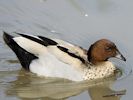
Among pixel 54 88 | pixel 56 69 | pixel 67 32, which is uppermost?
pixel 67 32

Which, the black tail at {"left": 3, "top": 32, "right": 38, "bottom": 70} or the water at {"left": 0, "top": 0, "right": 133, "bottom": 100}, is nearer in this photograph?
the water at {"left": 0, "top": 0, "right": 133, "bottom": 100}

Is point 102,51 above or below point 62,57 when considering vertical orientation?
above

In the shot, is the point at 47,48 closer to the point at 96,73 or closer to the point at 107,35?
the point at 96,73

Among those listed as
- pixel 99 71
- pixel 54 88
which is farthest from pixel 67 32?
Result: pixel 54 88

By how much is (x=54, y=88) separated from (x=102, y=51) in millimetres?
1055

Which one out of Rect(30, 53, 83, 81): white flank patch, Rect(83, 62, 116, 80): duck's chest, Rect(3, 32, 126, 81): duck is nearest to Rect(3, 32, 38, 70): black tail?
Rect(3, 32, 126, 81): duck

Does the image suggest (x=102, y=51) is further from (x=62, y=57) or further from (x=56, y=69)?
(x=56, y=69)

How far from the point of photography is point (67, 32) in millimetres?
10672

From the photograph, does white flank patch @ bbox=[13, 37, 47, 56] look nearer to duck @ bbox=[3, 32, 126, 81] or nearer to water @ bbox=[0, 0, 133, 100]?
duck @ bbox=[3, 32, 126, 81]

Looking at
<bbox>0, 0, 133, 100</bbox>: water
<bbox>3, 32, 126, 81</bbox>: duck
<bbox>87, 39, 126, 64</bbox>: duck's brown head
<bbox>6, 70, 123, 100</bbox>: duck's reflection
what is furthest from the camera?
<bbox>87, 39, 126, 64</bbox>: duck's brown head

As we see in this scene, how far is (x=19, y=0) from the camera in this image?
11.9 metres

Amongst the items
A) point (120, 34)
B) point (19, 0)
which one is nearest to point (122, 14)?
point (120, 34)

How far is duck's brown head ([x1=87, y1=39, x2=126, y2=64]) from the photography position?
8.96 meters

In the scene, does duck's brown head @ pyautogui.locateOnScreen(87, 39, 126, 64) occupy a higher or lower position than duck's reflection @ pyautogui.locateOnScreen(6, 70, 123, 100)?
higher
